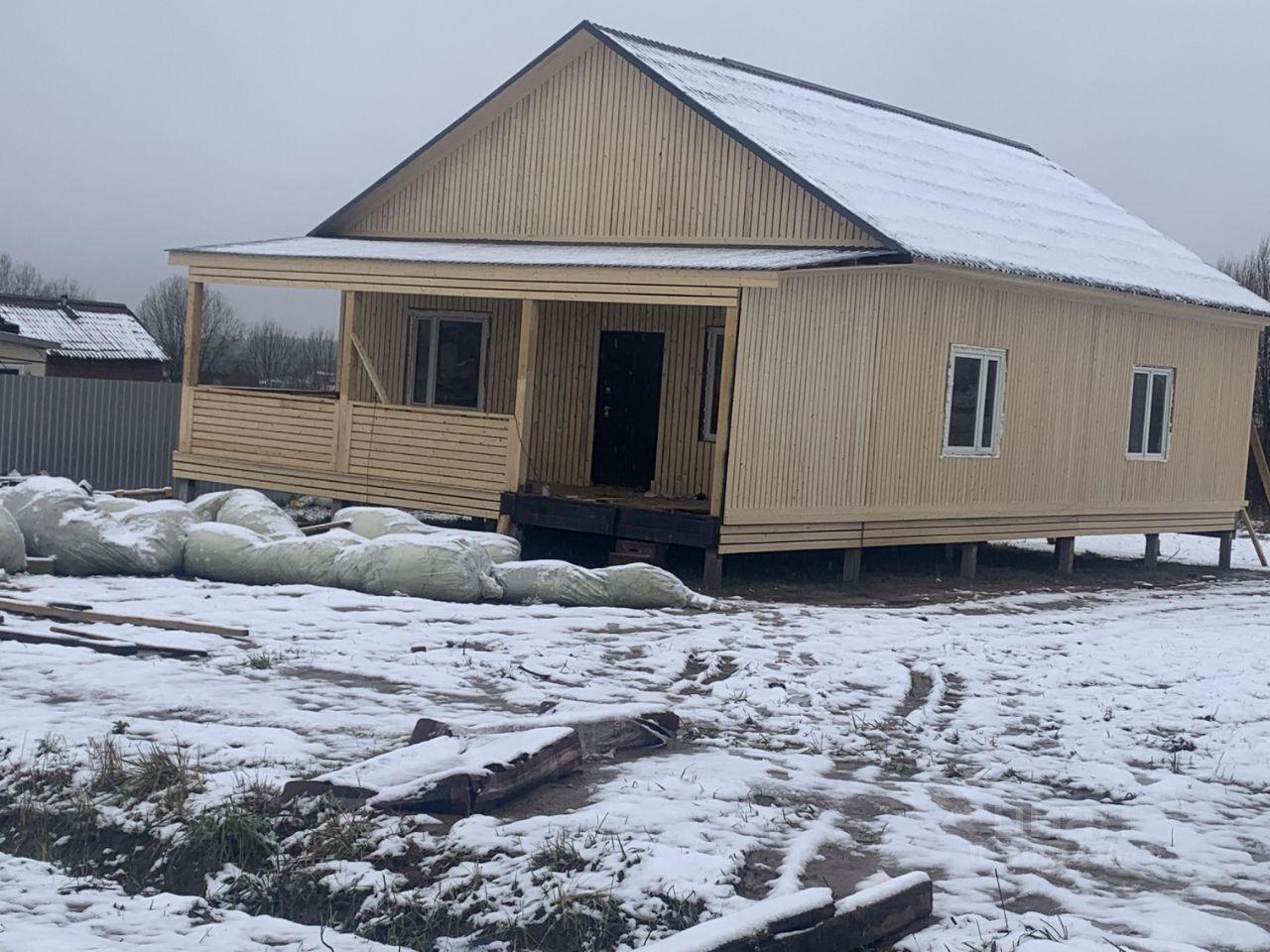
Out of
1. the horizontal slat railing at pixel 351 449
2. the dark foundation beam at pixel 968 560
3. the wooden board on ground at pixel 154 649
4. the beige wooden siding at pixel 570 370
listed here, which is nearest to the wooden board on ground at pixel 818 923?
the wooden board on ground at pixel 154 649

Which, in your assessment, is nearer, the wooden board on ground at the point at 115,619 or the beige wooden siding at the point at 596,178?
the wooden board on ground at the point at 115,619

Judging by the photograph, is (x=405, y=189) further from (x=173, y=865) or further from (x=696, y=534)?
(x=173, y=865)

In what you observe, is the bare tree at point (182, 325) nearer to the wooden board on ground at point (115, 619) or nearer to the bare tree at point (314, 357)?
the bare tree at point (314, 357)

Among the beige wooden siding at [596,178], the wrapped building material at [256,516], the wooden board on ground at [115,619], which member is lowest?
the wooden board on ground at [115,619]

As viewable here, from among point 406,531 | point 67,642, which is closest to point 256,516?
point 406,531

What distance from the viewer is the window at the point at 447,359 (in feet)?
67.4

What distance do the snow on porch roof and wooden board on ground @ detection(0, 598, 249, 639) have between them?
20.9 ft

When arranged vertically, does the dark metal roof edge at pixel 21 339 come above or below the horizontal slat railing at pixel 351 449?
above

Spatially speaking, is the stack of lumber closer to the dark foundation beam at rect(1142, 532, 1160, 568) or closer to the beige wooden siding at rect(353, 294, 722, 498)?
the beige wooden siding at rect(353, 294, 722, 498)

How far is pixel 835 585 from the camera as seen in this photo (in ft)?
55.6

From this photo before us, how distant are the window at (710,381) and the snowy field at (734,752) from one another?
5.15m

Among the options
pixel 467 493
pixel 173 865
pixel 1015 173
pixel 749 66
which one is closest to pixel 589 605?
pixel 467 493

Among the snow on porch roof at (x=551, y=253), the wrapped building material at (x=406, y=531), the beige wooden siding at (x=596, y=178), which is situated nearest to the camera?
the wrapped building material at (x=406, y=531)

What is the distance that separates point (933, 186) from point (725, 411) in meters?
7.16
